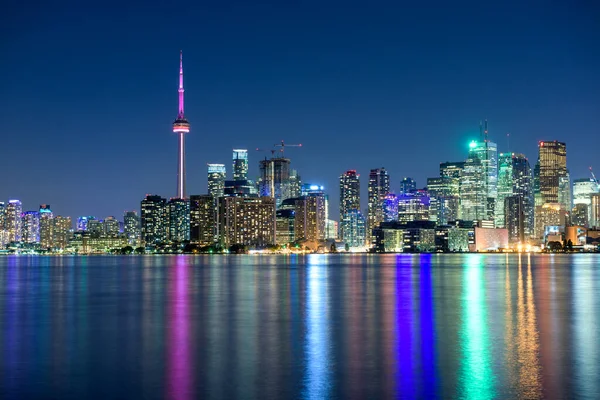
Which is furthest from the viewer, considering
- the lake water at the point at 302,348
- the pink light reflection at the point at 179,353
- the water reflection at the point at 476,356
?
the lake water at the point at 302,348

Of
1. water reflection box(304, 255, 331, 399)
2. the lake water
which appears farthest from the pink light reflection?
water reflection box(304, 255, 331, 399)

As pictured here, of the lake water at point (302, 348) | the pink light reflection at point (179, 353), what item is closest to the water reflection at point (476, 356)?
the lake water at point (302, 348)

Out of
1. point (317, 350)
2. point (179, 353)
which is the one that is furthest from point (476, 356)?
point (179, 353)

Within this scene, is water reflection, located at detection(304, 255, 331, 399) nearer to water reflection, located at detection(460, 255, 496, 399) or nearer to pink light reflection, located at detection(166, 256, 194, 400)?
pink light reflection, located at detection(166, 256, 194, 400)

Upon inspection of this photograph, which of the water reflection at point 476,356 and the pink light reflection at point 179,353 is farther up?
the pink light reflection at point 179,353

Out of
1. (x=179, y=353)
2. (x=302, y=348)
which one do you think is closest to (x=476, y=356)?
(x=302, y=348)

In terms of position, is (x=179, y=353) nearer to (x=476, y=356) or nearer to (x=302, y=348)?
(x=302, y=348)

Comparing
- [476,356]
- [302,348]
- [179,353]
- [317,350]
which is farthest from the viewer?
[302,348]

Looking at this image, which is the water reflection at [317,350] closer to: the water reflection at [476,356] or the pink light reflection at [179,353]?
the pink light reflection at [179,353]

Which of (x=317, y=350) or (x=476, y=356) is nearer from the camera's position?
(x=476, y=356)

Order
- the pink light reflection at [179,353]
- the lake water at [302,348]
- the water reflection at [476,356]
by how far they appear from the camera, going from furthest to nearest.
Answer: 1. the lake water at [302,348]
2. the pink light reflection at [179,353]
3. the water reflection at [476,356]

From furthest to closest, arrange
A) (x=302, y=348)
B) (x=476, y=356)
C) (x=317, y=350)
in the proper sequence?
(x=302, y=348), (x=317, y=350), (x=476, y=356)

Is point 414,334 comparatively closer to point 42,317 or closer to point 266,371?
point 266,371

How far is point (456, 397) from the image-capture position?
73.5 feet
